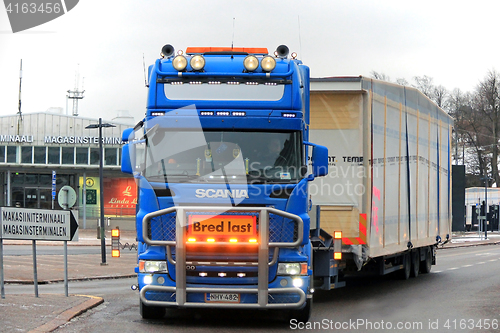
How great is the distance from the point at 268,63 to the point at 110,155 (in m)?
47.2

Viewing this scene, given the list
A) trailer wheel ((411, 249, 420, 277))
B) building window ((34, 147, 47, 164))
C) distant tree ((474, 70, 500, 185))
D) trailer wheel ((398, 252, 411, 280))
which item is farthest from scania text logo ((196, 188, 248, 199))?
distant tree ((474, 70, 500, 185))

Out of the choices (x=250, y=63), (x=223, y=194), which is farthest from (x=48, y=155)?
(x=223, y=194)

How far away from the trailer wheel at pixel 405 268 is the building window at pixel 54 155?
135ft

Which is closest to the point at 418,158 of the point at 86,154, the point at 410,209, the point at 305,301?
the point at 410,209

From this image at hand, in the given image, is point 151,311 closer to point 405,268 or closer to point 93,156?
point 405,268

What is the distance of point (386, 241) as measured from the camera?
1537cm

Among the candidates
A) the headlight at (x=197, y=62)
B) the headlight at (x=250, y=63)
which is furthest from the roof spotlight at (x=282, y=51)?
the headlight at (x=197, y=62)

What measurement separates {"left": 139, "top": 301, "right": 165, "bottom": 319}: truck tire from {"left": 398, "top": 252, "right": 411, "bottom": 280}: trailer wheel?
925 cm

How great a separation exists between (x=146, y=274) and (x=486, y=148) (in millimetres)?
73436

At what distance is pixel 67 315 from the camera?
37.1 feet

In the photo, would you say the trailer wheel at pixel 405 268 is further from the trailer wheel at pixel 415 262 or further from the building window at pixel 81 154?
the building window at pixel 81 154

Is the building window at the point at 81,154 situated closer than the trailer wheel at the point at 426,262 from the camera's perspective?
No

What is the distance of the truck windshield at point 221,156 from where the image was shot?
10273 millimetres

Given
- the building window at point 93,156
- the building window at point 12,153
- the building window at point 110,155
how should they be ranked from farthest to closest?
the building window at point 110,155 → the building window at point 93,156 → the building window at point 12,153
